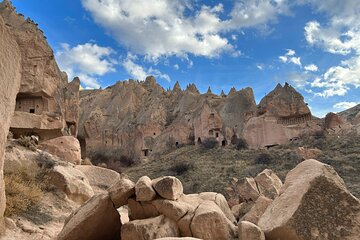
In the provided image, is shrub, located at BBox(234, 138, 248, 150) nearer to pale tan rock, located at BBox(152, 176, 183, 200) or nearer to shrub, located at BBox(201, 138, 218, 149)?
shrub, located at BBox(201, 138, 218, 149)

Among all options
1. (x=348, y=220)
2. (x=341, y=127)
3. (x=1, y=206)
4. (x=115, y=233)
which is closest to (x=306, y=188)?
(x=348, y=220)

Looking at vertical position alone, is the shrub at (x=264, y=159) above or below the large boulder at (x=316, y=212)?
above

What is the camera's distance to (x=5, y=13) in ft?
63.6

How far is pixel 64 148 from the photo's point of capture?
13258 mm

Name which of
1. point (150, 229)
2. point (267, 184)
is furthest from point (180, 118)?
point (150, 229)

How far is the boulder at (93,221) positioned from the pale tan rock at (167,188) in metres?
0.92

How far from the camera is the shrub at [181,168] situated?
24.8m

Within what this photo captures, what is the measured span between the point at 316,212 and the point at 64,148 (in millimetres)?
11470

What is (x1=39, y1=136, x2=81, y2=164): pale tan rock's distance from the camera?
12.9 metres

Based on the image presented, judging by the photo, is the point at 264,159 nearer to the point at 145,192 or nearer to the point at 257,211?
the point at 257,211

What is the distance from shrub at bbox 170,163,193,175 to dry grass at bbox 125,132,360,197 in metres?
0.10

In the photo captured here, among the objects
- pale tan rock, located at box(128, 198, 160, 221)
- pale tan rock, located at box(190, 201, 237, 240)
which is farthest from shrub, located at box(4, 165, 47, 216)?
pale tan rock, located at box(190, 201, 237, 240)

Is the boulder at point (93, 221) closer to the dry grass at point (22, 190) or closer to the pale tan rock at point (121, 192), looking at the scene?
the pale tan rock at point (121, 192)

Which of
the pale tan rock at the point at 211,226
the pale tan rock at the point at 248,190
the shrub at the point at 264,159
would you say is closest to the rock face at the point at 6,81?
the pale tan rock at the point at 211,226
